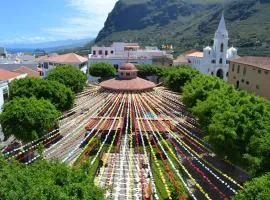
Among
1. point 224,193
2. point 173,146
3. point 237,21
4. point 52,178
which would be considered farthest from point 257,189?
point 237,21

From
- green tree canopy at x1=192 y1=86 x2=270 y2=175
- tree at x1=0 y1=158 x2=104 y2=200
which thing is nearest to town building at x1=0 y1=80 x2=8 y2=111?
green tree canopy at x1=192 y1=86 x2=270 y2=175

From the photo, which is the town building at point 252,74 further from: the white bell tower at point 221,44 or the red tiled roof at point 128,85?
the white bell tower at point 221,44

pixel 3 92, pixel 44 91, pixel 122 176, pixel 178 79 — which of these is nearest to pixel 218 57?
pixel 178 79

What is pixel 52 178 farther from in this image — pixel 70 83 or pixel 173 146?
pixel 70 83

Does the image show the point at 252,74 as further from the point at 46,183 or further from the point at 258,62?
the point at 46,183

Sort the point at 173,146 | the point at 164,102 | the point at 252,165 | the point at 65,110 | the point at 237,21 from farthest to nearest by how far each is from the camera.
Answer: the point at 237,21 → the point at 164,102 → the point at 65,110 → the point at 173,146 → the point at 252,165

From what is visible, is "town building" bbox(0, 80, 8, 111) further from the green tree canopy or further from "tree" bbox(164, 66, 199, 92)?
the green tree canopy
